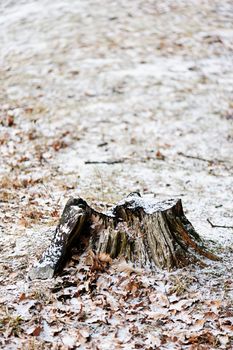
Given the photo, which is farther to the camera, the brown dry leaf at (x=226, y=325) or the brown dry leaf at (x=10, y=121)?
the brown dry leaf at (x=10, y=121)

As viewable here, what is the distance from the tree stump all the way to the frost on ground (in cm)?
17

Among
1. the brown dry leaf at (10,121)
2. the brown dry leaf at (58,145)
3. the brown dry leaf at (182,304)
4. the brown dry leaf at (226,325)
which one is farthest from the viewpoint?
the brown dry leaf at (10,121)

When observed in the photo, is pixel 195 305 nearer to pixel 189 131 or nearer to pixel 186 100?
pixel 189 131

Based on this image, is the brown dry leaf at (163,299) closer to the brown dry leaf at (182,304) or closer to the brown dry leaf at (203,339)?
Answer: the brown dry leaf at (182,304)

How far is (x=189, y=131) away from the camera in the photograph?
9906mm

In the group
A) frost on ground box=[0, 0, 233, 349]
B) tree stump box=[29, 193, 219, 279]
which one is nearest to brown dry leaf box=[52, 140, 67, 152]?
frost on ground box=[0, 0, 233, 349]

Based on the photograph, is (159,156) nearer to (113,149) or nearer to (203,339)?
(113,149)

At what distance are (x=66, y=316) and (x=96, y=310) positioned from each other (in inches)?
12.3

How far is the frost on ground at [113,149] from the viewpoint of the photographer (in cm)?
421

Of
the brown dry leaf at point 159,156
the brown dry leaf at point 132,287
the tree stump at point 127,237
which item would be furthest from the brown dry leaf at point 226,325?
→ the brown dry leaf at point 159,156

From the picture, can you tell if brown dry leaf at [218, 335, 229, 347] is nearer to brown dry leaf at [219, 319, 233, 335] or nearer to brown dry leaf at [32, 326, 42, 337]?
brown dry leaf at [219, 319, 233, 335]

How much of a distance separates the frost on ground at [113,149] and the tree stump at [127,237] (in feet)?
0.55

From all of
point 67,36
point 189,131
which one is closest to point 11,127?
point 189,131

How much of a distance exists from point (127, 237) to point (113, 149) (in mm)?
4663
